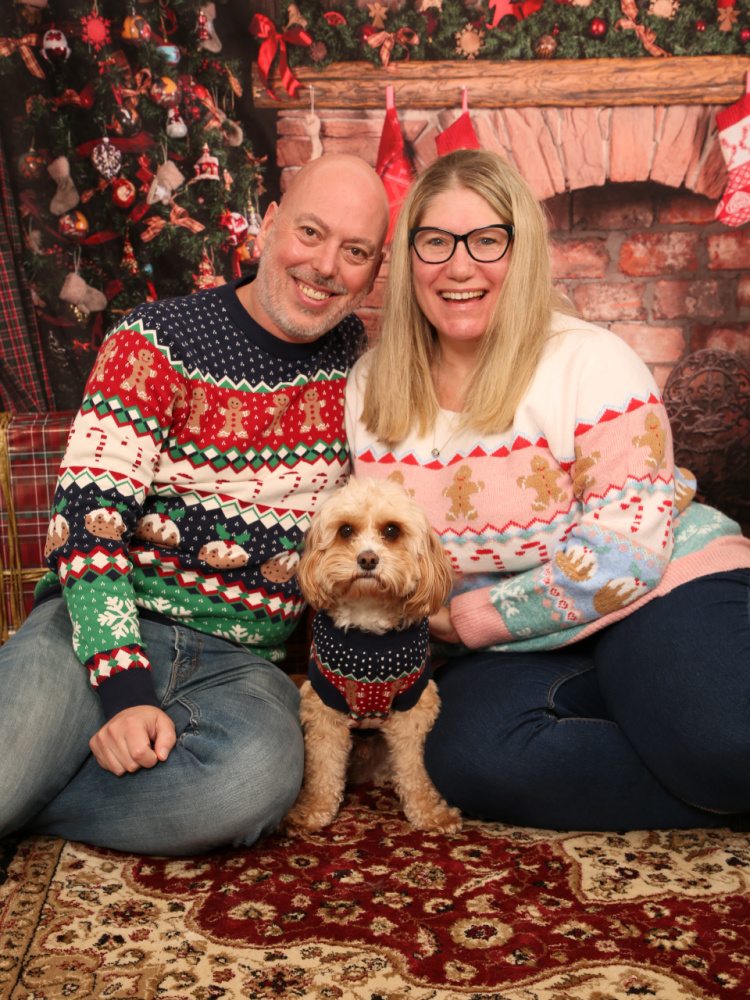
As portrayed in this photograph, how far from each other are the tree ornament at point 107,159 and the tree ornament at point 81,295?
35 centimetres

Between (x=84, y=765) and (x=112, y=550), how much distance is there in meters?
0.45

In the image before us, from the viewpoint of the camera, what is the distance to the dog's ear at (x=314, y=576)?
5.75 ft

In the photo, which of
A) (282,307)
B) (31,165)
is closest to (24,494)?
(31,165)

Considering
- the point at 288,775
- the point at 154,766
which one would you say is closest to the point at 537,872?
the point at 288,775

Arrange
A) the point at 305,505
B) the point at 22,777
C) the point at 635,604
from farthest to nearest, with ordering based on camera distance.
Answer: the point at 305,505 → the point at 635,604 → the point at 22,777

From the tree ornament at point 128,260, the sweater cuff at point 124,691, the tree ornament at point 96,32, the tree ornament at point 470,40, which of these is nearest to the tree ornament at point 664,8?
the tree ornament at point 470,40

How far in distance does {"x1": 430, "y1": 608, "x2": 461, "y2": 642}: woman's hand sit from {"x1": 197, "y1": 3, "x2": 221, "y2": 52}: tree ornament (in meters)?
2.04

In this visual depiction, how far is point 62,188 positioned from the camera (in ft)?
8.90

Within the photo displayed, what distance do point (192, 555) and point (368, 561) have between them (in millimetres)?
A: 470

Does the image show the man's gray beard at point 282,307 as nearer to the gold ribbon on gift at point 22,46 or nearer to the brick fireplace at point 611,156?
the brick fireplace at point 611,156

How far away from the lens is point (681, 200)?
9.64ft

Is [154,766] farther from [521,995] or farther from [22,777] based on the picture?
[521,995]

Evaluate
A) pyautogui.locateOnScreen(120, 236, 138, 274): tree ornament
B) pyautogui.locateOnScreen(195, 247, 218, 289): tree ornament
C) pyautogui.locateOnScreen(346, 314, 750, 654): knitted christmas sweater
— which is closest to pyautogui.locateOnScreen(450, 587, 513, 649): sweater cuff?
pyautogui.locateOnScreen(346, 314, 750, 654): knitted christmas sweater

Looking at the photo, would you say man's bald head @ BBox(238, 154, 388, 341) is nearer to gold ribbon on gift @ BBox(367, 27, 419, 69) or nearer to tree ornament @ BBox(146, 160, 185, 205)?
tree ornament @ BBox(146, 160, 185, 205)
